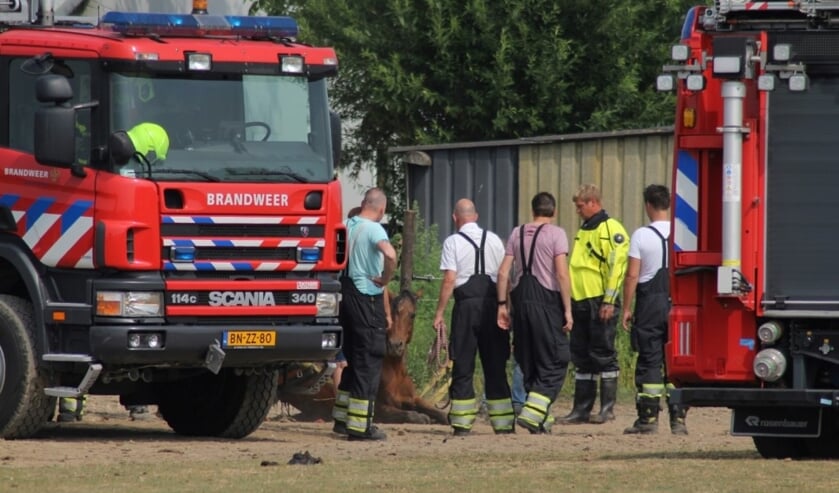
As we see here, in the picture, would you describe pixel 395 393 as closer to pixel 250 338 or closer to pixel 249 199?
pixel 250 338

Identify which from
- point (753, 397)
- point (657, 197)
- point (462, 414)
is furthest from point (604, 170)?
point (753, 397)

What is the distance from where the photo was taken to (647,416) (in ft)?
51.0

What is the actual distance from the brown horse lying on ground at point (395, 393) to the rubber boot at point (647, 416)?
179 cm

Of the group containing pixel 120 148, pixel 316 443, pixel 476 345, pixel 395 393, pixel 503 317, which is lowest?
pixel 316 443

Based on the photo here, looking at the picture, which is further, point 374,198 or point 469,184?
point 469,184

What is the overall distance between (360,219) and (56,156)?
2.66m

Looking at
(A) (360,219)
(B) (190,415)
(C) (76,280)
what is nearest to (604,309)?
(A) (360,219)

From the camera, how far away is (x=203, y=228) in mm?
13633

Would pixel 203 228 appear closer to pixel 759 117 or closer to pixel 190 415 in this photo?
pixel 190 415

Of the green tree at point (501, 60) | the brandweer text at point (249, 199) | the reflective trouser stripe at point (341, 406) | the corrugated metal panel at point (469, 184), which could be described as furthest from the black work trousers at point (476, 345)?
the green tree at point (501, 60)

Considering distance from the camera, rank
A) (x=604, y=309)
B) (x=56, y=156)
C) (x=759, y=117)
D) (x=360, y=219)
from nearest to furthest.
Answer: (x=759, y=117)
(x=56, y=156)
(x=360, y=219)
(x=604, y=309)

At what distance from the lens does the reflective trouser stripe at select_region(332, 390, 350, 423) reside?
15.2 meters

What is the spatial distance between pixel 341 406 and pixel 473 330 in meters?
1.19

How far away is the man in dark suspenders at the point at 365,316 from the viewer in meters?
14.8
